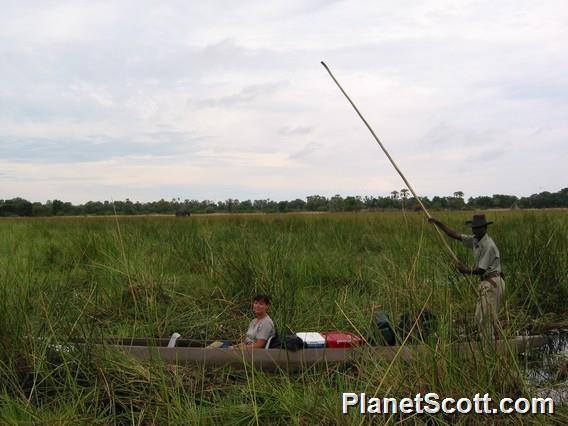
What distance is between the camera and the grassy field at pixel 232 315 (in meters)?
3.41

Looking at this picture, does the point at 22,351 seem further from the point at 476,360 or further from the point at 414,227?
the point at 414,227

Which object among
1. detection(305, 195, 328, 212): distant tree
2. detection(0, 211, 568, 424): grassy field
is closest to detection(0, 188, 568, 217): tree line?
detection(305, 195, 328, 212): distant tree

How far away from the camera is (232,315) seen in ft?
21.1

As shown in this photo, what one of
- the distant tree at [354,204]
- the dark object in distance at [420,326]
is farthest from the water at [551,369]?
the distant tree at [354,204]

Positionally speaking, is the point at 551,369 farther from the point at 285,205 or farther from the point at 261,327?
the point at 285,205

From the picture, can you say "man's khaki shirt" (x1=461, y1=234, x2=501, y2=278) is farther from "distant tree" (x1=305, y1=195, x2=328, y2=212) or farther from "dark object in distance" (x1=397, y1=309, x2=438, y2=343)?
"distant tree" (x1=305, y1=195, x2=328, y2=212)

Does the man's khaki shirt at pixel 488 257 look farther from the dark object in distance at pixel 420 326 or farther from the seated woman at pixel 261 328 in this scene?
the seated woman at pixel 261 328

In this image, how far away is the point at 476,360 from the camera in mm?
3188

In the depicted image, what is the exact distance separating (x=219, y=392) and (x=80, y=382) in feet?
3.67

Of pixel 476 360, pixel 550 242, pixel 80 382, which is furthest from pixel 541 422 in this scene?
pixel 550 242

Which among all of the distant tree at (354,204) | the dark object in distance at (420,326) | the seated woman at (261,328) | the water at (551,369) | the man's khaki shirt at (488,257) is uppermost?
the distant tree at (354,204)

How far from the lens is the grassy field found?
3.41 meters

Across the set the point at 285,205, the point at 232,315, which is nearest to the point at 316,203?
the point at 285,205

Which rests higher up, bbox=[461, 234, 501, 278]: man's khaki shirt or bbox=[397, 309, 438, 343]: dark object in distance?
bbox=[461, 234, 501, 278]: man's khaki shirt
